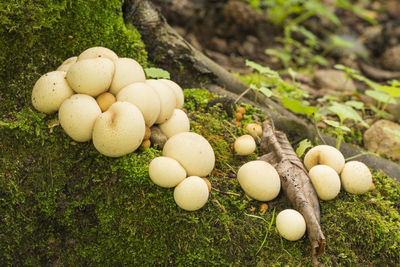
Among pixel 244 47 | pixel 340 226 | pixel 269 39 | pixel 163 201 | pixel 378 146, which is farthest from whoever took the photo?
pixel 269 39

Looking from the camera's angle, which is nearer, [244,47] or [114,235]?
[114,235]

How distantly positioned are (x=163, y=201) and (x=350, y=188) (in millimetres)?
1540

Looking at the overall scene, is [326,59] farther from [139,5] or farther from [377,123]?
[139,5]

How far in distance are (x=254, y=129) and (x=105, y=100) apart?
1436 millimetres

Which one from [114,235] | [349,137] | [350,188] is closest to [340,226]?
[350,188]

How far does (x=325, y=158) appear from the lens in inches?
112

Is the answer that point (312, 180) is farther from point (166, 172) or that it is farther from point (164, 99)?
point (164, 99)

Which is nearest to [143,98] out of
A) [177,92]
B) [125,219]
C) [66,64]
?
[177,92]

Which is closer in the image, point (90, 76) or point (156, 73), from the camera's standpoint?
point (90, 76)

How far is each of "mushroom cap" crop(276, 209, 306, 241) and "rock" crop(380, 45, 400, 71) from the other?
717cm

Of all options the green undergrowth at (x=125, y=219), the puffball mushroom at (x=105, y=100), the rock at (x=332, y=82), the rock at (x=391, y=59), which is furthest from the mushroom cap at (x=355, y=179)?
the rock at (x=391, y=59)

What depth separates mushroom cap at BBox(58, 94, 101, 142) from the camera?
7.89 ft

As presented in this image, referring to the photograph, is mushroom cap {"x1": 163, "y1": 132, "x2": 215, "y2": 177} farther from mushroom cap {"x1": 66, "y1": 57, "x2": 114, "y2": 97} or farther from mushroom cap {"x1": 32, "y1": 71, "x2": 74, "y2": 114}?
mushroom cap {"x1": 32, "y1": 71, "x2": 74, "y2": 114}

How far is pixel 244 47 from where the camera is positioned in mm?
7539
